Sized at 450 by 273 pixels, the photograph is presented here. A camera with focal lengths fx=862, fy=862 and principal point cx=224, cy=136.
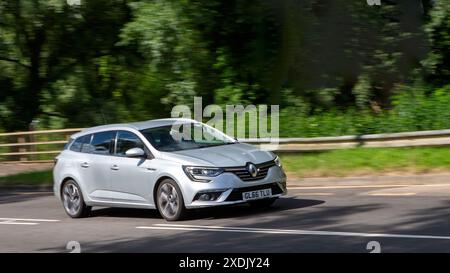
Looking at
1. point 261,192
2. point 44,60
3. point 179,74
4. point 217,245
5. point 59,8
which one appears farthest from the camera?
point 44,60

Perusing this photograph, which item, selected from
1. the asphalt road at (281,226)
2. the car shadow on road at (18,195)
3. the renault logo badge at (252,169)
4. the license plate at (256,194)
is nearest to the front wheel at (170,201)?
the asphalt road at (281,226)

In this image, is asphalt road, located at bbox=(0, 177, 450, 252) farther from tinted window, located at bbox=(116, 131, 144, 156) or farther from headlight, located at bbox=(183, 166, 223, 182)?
tinted window, located at bbox=(116, 131, 144, 156)

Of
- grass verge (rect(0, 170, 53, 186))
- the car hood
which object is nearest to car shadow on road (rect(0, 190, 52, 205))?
grass verge (rect(0, 170, 53, 186))

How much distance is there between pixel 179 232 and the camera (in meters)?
11.9

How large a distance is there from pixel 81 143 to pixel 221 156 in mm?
3284

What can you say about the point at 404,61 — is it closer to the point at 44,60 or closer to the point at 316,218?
the point at 316,218

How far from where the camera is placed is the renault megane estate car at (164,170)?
40.9 feet

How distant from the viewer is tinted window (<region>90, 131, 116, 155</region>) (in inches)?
557

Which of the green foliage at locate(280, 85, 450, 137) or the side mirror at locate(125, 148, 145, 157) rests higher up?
the side mirror at locate(125, 148, 145, 157)

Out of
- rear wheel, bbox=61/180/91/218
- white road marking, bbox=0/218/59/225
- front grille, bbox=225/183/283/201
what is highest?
front grille, bbox=225/183/283/201

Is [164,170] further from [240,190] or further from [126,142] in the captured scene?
[126,142]

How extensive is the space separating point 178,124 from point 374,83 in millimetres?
10063

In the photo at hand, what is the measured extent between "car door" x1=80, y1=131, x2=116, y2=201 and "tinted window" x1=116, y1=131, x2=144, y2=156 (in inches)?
6.5

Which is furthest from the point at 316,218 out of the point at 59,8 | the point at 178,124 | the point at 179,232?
the point at 59,8
